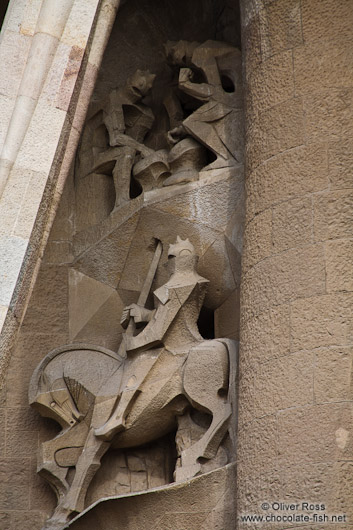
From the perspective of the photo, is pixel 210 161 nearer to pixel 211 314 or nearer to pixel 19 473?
pixel 211 314

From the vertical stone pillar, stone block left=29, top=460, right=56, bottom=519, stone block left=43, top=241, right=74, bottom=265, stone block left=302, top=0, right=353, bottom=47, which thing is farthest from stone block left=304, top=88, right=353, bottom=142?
stone block left=29, top=460, right=56, bottom=519

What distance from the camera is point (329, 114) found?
19.1 feet

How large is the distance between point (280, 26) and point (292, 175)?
83 cm

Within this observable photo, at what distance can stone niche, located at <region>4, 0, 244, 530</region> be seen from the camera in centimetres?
584

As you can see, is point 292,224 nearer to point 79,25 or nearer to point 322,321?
point 322,321

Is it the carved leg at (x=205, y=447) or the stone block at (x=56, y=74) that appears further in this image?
the stone block at (x=56, y=74)

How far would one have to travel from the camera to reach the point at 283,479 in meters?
5.19

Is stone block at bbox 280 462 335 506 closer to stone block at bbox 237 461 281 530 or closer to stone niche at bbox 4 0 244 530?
stone block at bbox 237 461 281 530

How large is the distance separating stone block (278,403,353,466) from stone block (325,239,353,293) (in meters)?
0.53

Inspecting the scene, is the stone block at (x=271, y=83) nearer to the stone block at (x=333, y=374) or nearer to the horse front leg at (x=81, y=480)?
the stone block at (x=333, y=374)

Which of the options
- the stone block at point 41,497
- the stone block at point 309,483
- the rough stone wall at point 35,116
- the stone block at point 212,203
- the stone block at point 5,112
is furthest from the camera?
the stone block at point 212,203

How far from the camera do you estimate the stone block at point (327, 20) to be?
594 cm

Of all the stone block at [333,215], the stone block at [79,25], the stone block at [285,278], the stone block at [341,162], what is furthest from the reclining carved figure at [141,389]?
the stone block at [79,25]

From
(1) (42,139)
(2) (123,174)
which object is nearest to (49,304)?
(2) (123,174)
